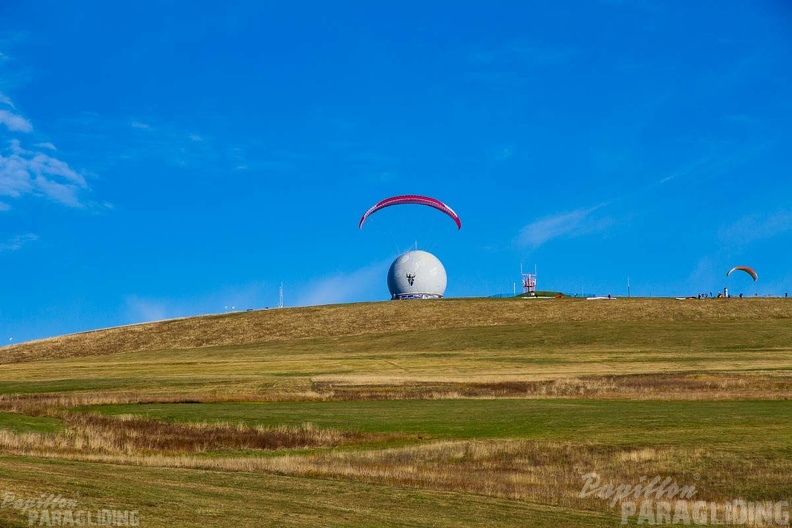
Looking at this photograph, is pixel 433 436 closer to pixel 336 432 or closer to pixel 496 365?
pixel 336 432

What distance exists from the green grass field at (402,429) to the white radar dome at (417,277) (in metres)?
45.5

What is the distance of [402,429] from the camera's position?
34469mm

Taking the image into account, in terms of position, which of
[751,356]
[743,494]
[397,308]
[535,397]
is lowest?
[743,494]

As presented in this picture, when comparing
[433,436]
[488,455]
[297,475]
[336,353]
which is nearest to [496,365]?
[336,353]

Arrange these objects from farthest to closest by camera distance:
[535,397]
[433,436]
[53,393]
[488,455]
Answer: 1. [53,393]
2. [535,397]
3. [433,436]
4. [488,455]

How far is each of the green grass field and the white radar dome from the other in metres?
45.5

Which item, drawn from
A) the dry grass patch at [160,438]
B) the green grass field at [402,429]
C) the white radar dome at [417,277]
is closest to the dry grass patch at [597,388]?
the green grass field at [402,429]

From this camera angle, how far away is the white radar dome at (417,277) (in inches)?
5512

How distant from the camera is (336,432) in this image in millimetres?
33438

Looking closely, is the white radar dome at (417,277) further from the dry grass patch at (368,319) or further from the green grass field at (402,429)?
the green grass field at (402,429)

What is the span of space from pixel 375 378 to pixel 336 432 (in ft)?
89.9

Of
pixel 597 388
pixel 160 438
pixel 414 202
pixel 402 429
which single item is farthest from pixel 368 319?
pixel 160 438

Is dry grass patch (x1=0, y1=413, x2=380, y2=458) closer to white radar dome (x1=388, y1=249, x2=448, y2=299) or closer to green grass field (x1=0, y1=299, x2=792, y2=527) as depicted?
green grass field (x1=0, y1=299, x2=792, y2=527)

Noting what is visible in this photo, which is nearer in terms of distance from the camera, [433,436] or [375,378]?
[433,436]
